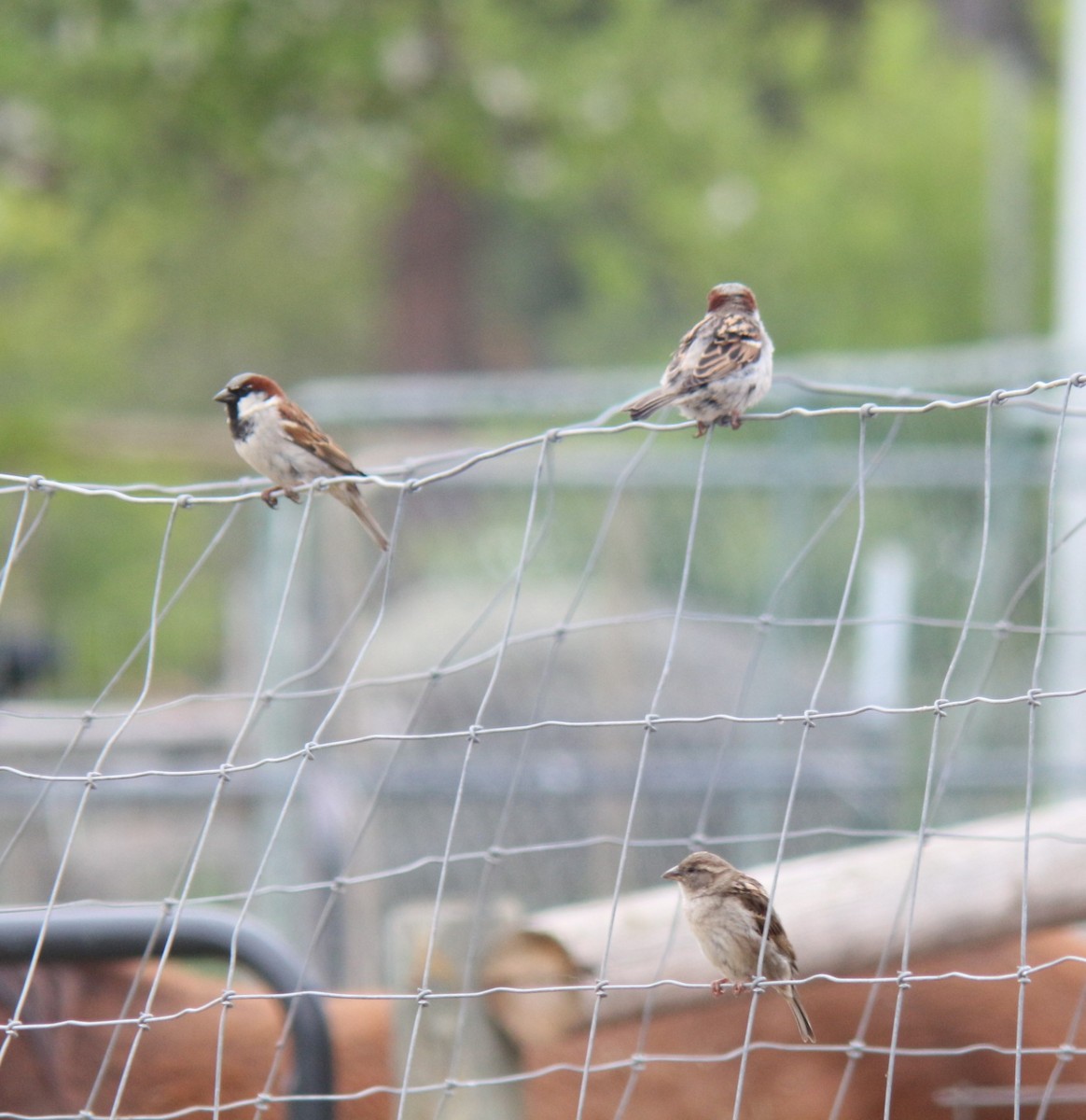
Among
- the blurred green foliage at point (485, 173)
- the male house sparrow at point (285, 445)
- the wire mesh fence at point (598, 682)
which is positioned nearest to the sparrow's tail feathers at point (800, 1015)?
the male house sparrow at point (285, 445)

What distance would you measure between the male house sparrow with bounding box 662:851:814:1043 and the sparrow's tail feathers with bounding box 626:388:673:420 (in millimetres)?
903

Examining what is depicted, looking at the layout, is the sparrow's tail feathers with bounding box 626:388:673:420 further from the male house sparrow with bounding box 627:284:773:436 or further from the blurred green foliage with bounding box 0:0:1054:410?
the blurred green foliage with bounding box 0:0:1054:410

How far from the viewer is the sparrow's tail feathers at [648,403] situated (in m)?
3.34

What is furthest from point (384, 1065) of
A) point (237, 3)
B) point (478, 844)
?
point (237, 3)

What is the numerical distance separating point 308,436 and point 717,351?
1.13 m

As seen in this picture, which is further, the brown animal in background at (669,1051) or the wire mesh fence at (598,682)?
the wire mesh fence at (598,682)

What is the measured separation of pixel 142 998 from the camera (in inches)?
166

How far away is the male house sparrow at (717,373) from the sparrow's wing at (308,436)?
969 mm

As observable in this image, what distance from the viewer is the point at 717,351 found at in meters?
3.55

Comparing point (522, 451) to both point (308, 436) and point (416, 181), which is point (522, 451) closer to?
point (308, 436)

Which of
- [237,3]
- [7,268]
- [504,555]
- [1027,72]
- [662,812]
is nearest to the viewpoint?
[662,812]

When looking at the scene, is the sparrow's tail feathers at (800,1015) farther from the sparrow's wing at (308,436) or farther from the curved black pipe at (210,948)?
the sparrow's wing at (308,436)

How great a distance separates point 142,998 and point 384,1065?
65 centimetres

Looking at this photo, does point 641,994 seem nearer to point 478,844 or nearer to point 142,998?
point 142,998
